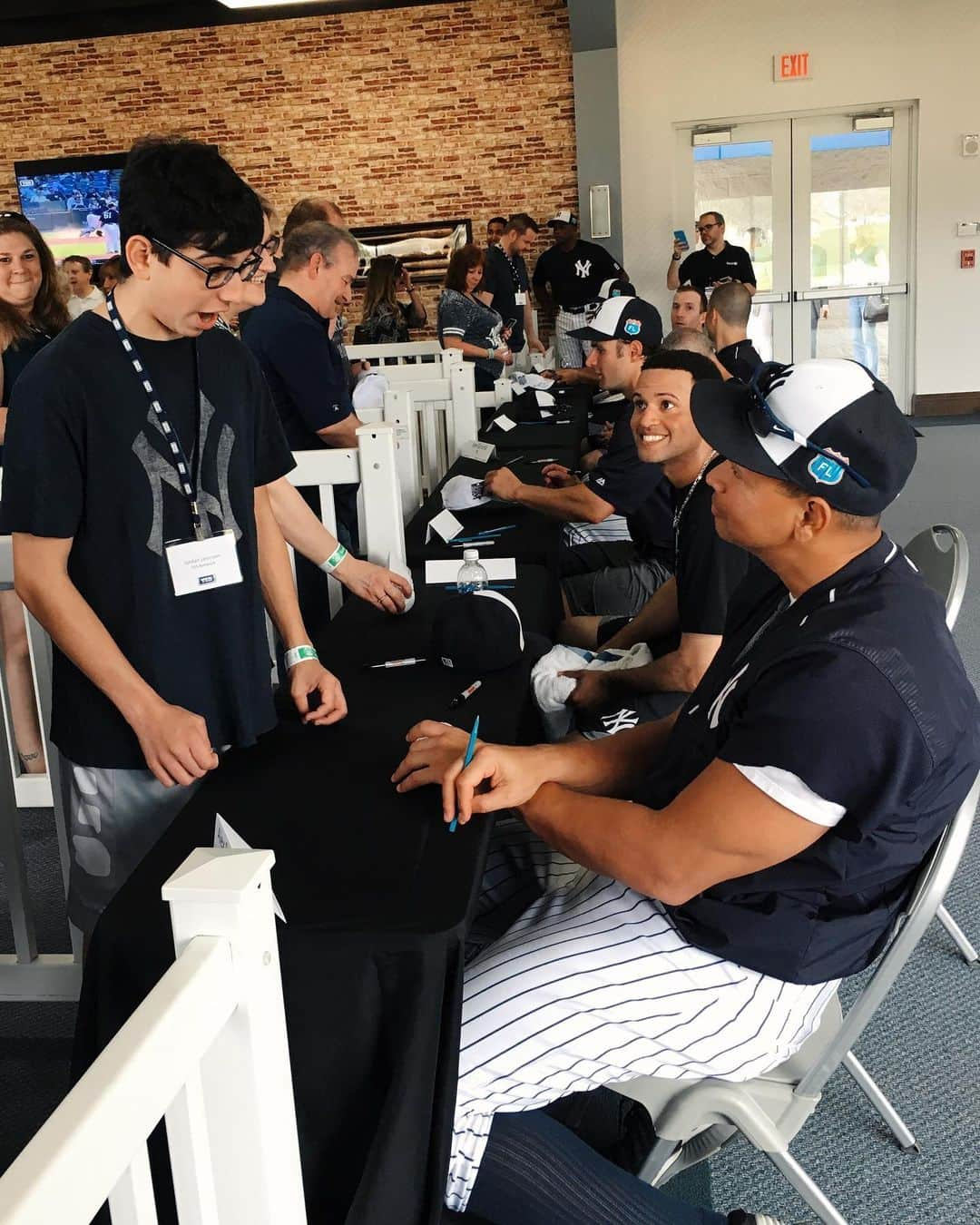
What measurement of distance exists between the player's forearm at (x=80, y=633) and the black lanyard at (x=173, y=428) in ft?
0.56

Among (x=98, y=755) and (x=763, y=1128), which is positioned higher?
(x=98, y=755)

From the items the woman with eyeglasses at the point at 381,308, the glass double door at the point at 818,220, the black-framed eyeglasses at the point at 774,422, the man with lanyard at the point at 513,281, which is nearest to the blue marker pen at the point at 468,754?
the black-framed eyeglasses at the point at 774,422

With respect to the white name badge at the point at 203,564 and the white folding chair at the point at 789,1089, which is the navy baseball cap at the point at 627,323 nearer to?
the white name badge at the point at 203,564

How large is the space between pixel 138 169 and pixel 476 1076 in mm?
1117

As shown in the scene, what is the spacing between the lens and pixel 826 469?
1268mm

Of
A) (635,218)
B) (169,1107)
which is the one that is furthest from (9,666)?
(635,218)

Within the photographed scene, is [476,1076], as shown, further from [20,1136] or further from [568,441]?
[568,441]

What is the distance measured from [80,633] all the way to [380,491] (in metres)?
1.05

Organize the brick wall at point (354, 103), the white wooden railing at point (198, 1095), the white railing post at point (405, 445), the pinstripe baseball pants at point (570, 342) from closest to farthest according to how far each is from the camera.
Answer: the white wooden railing at point (198, 1095) < the white railing post at point (405, 445) < the pinstripe baseball pants at point (570, 342) < the brick wall at point (354, 103)

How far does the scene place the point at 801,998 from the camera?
1.35 m

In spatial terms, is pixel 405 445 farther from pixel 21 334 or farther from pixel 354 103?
pixel 354 103

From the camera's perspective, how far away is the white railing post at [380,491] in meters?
2.37

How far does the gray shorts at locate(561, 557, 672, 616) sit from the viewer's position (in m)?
3.09

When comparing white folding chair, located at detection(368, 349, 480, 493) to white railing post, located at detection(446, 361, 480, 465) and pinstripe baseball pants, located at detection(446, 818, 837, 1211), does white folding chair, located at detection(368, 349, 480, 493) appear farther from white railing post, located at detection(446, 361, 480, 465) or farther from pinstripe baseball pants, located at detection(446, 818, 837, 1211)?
pinstripe baseball pants, located at detection(446, 818, 837, 1211)
